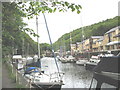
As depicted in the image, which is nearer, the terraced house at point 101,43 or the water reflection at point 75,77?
the water reflection at point 75,77

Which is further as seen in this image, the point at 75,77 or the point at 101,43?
the point at 101,43

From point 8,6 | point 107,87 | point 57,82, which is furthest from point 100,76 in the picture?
point 57,82

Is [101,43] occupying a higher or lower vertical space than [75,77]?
higher

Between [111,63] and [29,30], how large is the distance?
195 centimetres

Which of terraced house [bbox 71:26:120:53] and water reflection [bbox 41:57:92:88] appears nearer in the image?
water reflection [bbox 41:57:92:88]

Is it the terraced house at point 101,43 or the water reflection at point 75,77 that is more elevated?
the terraced house at point 101,43

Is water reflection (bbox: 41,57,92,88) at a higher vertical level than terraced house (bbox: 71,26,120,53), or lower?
lower

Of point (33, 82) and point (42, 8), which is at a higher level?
point (42, 8)

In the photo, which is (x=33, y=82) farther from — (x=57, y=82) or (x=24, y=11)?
(x=24, y=11)

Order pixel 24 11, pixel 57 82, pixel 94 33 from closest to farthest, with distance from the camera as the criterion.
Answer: pixel 24 11, pixel 57 82, pixel 94 33

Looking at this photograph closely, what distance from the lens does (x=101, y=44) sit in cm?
5538

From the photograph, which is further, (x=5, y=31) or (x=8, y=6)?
(x=5, y=31)

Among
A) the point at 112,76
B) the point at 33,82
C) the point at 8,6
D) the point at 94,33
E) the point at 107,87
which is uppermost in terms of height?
the point at 94,33

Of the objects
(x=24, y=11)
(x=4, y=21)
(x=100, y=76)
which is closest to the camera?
(x=100, y=76)
